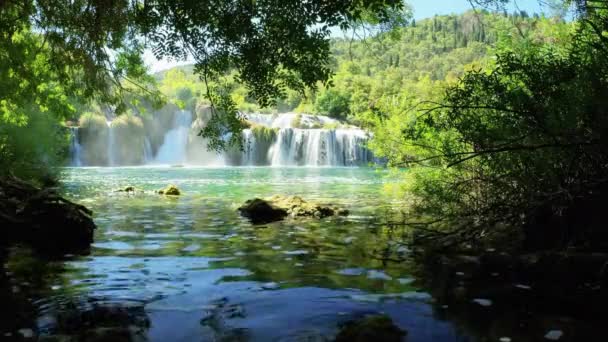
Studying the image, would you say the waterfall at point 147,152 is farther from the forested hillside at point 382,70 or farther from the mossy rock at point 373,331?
the mossy rock at point 373,331

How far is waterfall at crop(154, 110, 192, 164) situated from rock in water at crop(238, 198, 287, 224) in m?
48.8

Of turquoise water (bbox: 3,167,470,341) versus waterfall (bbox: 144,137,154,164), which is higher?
waterfall (bbox: 144,137,154,164)

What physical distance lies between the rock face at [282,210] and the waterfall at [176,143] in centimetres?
4859

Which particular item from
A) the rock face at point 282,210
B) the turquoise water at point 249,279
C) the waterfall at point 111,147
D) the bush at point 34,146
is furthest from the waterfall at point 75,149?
the turquoise water at point 249,279

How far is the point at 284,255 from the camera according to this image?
28.0 feet

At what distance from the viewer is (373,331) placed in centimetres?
450

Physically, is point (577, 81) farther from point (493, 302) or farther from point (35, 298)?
point (35, 298)

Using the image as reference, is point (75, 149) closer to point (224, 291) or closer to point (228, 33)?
point (228, 33)

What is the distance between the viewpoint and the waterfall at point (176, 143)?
61406 millimetres

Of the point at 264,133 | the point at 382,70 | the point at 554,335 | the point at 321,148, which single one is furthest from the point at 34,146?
the point at 382,70

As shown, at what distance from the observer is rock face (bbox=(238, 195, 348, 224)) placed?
45.3ft

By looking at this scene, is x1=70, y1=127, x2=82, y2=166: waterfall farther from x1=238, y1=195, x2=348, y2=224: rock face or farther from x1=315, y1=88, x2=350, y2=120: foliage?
x1=238, y1=195, x2=348, y2=224: rock face

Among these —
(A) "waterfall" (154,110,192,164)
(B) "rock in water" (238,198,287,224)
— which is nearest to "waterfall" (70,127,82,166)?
(A) "waterfall" (154,110,192,164)

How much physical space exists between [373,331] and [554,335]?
1.65 meters
